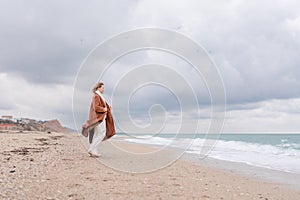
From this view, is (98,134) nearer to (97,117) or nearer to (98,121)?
(98,121)

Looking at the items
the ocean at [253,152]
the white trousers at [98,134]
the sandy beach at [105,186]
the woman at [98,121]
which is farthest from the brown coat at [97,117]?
the ocean at [253,152]

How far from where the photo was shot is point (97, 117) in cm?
952

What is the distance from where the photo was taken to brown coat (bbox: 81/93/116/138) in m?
9.50

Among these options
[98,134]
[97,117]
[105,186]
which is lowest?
[105,186]

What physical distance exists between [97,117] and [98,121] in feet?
0.40

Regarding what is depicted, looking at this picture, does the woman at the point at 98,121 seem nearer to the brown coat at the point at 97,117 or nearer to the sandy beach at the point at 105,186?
the brown coat at the point at 97,117

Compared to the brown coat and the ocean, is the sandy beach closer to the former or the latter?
the brown coat

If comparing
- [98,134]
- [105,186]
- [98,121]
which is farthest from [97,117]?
[105,186]

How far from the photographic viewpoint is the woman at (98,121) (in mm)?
9516

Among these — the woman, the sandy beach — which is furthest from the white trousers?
the sandy beach

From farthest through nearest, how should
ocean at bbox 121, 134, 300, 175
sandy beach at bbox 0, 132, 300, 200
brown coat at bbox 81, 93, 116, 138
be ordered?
ocean at bbox 121, 134, 300, 175, brown coat at bbox 81, 93, 116, 138, sandy beach at bbox 0, 132, 300, 200

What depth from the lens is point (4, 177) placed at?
5902 mm

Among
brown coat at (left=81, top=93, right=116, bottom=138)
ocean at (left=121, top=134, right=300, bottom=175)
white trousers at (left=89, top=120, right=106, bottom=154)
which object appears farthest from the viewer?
ocean at (left=121, top=134, right=300, bottom=175)

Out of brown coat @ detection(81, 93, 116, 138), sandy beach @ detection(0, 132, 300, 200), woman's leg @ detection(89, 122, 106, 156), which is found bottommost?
sandy beach @ detection(0, 132, 300, 200)
